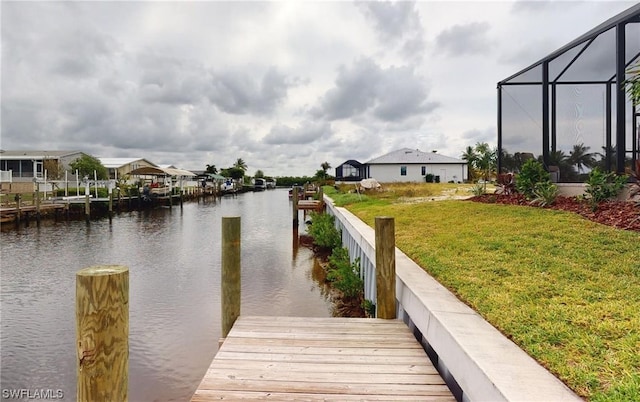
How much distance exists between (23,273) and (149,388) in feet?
24.2

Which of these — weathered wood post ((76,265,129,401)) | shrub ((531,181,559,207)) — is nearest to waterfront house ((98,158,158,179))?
shrub ((531,181,559,207))

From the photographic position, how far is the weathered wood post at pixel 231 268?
4301 millimetres

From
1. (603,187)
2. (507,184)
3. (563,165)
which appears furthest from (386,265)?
(507,184)

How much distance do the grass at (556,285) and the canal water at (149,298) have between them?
295cm

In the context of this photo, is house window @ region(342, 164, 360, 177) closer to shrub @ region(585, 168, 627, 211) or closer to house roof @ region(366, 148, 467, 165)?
house roof @ region(366, 148, 467, 165)

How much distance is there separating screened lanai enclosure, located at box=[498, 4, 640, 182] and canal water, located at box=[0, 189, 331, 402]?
259 inches

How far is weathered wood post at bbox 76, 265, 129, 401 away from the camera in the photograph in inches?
81.9

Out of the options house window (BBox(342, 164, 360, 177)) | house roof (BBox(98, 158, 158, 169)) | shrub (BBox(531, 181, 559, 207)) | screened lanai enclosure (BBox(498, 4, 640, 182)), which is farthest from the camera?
house window (BBox(342, 164, 360, 177))

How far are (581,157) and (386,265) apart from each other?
25.8ft

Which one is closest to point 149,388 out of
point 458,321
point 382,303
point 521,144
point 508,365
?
point 382,303

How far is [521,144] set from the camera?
12.4 metres

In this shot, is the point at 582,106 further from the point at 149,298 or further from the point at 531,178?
the point at 149,298

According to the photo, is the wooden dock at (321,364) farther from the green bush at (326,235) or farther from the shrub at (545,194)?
the green bush at (326,235)

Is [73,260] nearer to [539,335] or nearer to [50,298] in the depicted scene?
[50,298]
